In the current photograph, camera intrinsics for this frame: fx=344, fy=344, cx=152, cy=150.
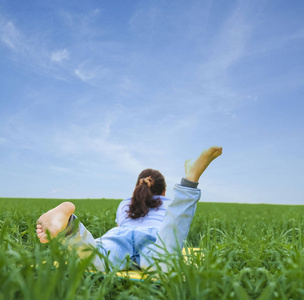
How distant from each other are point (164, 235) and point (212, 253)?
0.79 m

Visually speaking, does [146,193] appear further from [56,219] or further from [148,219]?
[56,219]

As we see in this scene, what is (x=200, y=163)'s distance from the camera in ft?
9.53

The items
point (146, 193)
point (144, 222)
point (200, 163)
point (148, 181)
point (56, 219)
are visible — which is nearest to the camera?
point (56, 219)

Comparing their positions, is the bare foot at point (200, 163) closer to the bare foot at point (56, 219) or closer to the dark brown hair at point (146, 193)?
the bare foot at point (56, 219)

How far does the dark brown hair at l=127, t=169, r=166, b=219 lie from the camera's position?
4.00 metres

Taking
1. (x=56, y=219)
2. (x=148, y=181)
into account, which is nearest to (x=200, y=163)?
(x=56, y=219)

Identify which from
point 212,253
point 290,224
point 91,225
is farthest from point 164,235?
point 290,224

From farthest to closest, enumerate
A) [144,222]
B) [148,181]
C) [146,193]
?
1. [148,181]
2. [146,193]
3. [144,222]

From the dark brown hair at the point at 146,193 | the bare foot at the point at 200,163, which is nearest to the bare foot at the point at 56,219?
the bare foot at the point at 200,163

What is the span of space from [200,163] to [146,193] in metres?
1.31

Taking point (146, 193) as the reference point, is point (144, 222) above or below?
below

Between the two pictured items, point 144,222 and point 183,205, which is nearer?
point 183,205

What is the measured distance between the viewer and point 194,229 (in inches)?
220

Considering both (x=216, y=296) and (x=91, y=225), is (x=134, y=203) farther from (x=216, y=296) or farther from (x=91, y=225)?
(x=216, y=296)
